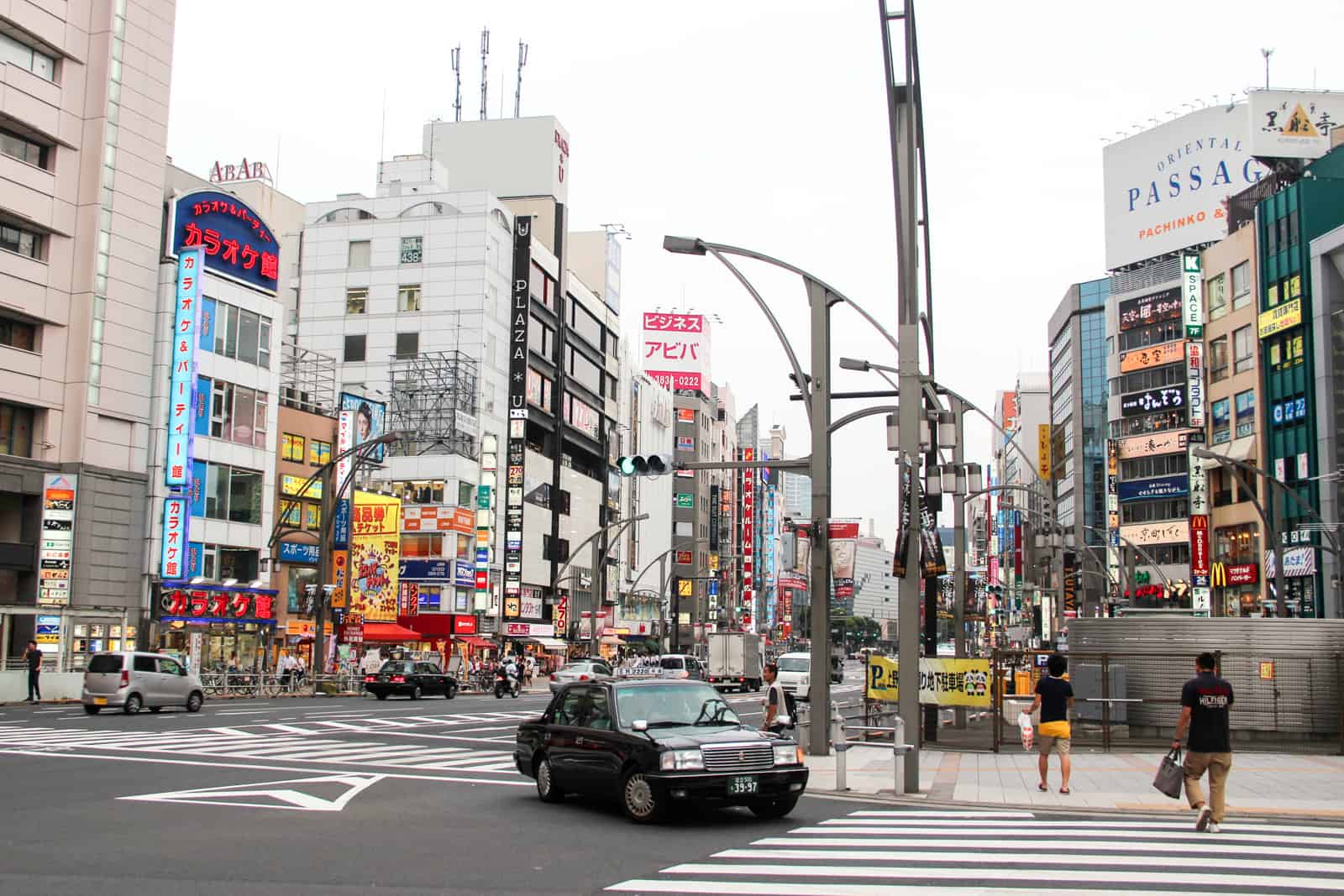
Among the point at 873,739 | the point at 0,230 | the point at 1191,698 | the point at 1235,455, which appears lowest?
the point at 873,739

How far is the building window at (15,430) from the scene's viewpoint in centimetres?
4491

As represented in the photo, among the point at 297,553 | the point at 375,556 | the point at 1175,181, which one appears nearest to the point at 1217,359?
the point at 1175,181

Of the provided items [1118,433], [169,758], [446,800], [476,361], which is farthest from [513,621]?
[446,800]

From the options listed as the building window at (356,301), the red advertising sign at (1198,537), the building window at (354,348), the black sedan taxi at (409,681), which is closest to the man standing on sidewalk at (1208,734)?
the black sedan taxi at (409,681)

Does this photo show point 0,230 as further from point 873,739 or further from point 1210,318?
point 1210,318

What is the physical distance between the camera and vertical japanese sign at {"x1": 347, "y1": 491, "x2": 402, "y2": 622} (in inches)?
2574

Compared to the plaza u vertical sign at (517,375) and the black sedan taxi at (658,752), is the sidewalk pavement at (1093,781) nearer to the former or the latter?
the black sedan taxi at (658,752)

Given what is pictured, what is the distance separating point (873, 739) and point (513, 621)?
191ft

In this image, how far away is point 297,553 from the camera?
58906 millimetres

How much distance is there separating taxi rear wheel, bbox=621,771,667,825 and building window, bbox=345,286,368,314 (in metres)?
76.4

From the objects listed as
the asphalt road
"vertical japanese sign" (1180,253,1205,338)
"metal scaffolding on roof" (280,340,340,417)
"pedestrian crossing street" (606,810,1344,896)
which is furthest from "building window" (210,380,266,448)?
"vertical japanese sign" (1180,253,1205,338)

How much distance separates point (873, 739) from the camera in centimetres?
2870

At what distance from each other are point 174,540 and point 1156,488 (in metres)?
59.5

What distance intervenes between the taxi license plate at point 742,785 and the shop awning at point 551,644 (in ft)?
247
